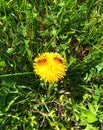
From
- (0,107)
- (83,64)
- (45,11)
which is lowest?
(0,107)

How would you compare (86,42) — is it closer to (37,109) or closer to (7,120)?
(37,109)

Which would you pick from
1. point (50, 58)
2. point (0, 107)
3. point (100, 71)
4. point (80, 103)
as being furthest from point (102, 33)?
point (0, 107)

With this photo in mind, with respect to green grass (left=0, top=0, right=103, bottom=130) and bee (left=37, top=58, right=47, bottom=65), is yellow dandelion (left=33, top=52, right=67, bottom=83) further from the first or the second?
green grass (left=0, top=0, right=103, bottom=130)

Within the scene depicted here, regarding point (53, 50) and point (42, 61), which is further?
point (53, 50)

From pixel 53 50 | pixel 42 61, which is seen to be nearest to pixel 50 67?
pixel 42 61

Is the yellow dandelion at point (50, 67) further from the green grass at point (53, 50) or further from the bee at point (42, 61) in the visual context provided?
the green grass at point (53, 50)

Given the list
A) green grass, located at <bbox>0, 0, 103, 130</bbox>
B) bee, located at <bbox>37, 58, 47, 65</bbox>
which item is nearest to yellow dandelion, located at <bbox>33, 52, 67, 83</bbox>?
bee, located at <bbox>37, 58, 47, 65</bbox>

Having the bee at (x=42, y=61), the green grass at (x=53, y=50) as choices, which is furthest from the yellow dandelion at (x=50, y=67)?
the green grass at (x=53, y=50)

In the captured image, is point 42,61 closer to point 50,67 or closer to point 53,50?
point 50,67
